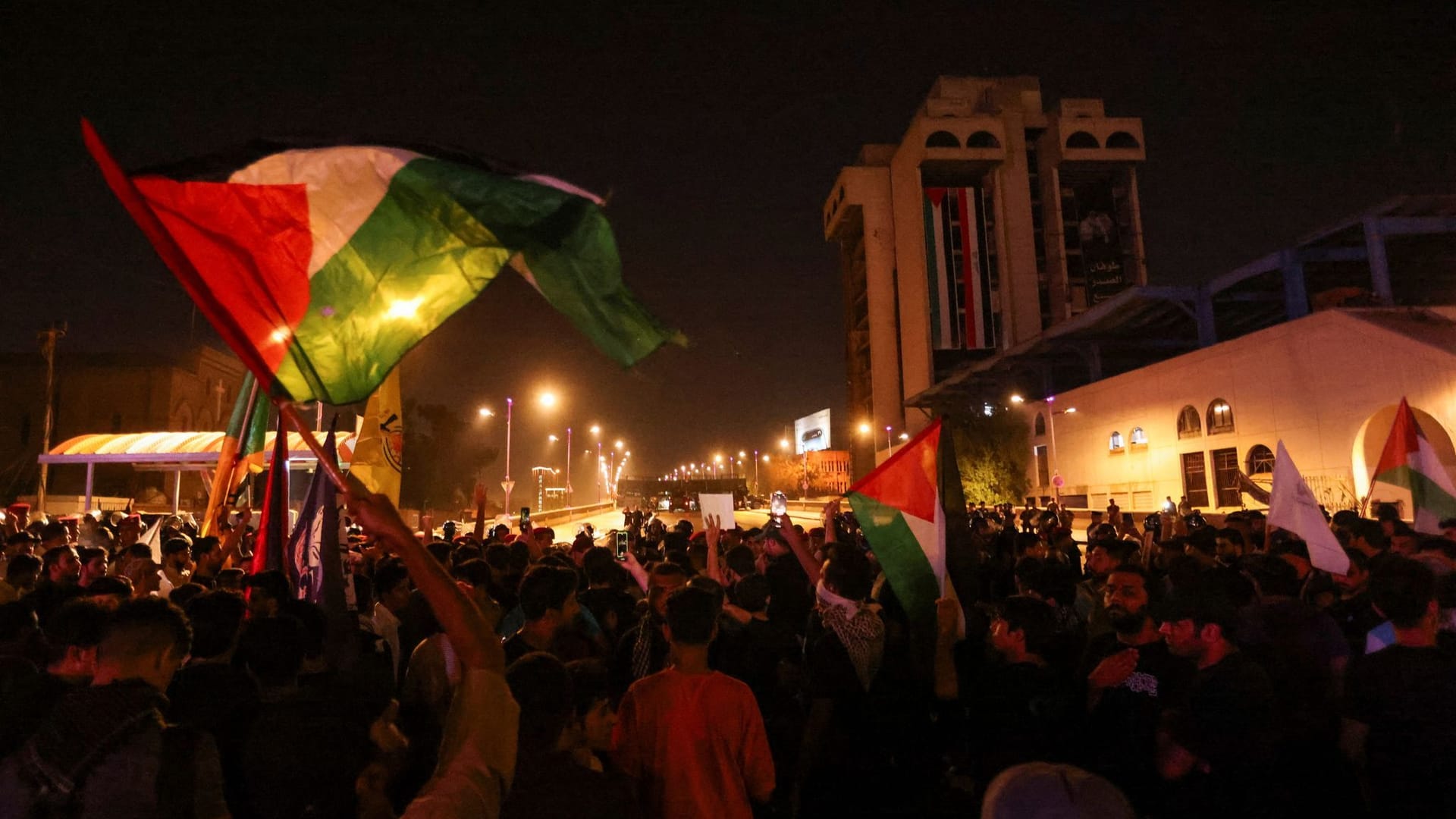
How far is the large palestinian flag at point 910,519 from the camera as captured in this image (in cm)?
537

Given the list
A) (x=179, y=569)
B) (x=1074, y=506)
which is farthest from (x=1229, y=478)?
(x=179, y=569)

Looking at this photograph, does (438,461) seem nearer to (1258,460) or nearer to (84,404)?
(84,404)

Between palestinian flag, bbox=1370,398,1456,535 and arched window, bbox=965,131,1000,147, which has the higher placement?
arched window, bbox=965,131,1000,147

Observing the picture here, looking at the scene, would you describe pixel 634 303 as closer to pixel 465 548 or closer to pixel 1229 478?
pixel 465 548

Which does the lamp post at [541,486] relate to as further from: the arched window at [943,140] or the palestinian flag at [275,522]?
the arched window at [943,140]

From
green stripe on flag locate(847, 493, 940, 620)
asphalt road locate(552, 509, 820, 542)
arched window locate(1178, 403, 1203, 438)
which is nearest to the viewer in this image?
green stripe on flag locate(847, 493, 940, 620)

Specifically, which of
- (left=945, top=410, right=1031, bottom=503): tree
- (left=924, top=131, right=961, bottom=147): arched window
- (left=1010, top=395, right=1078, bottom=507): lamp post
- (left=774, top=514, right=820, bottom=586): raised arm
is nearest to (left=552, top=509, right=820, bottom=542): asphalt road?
(left=945, top=410, right=1031, bottom=503): tree

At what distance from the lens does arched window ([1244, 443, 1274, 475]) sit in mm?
30547

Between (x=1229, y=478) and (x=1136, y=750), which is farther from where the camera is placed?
(x=1229, y=478)

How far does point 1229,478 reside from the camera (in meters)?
33.4

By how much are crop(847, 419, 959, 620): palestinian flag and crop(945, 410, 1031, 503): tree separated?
4276 cm

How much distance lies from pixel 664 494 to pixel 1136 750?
6487 centimetres

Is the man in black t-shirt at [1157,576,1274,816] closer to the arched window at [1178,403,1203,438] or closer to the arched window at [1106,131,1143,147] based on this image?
the arched window at [1178,403,1203,438]

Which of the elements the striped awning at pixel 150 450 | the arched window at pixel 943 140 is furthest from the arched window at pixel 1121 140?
the striped awning at pixel 150 450
